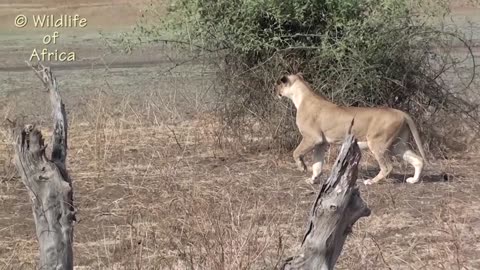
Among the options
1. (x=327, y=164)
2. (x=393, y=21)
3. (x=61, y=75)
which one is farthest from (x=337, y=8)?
(x=61, y=75)

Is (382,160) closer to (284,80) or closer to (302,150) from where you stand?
(302,150)

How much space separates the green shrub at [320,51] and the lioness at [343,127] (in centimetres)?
79

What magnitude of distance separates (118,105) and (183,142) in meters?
2.42

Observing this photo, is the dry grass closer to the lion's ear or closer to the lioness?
the lioness

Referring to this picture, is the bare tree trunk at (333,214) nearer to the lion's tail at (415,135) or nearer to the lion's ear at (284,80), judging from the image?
the lion's tail at (415,135)

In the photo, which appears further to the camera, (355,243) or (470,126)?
(470,126)

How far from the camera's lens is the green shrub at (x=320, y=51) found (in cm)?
1235

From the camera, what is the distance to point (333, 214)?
17.8 ft

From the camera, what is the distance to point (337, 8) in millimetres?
12461

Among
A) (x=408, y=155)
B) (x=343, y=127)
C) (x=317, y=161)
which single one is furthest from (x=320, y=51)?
(x=408, y=155)

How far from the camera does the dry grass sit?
A: 7.20 meters

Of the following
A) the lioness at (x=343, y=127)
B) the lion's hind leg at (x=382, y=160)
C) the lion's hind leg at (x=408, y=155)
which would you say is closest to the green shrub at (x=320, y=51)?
the lioness at (x=343, y=127)

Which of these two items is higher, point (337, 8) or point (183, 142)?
point (337, 8)

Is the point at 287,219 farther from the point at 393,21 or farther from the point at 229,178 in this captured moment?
the point at 393,21
